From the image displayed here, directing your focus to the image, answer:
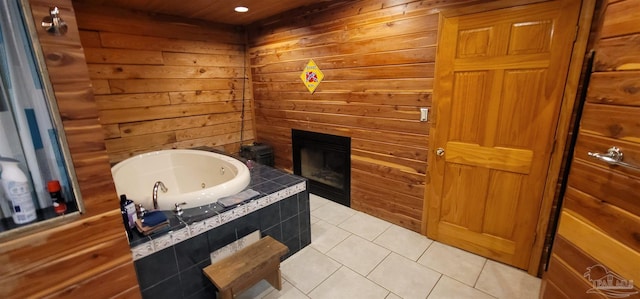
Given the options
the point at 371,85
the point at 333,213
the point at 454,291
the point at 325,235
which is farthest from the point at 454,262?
the point at 371,85

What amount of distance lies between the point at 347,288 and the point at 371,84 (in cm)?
182

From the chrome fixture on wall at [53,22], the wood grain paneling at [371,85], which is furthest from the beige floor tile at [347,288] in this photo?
the chrome fixture on wall at [53,22]

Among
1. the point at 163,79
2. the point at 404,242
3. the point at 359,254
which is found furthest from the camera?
the point at 163,79

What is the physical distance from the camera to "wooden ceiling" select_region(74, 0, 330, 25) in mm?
2748

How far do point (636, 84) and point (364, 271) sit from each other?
1.83m

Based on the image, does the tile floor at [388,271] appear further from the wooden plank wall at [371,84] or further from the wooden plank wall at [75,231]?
the wooden plank wall at [75,231]

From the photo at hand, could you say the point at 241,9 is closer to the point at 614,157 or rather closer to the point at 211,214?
the point at 211,214

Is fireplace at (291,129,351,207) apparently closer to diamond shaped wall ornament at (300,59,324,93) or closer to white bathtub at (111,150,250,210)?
diamond shaped wall ornament at (300,59,324,93)

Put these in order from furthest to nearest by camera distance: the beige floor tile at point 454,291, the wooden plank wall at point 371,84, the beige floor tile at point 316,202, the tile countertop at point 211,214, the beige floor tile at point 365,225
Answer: the beige floor tile at point 316,202 < the beige floor tile at point 365,225 < the wooden plank wall at point 371,84 < the beige floor tile at point 454,291 < the tile countertop at point 211,214

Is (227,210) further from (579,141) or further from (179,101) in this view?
(179,101)

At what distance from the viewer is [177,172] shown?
3.28m

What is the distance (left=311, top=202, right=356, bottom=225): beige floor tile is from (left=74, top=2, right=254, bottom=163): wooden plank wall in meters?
1.79

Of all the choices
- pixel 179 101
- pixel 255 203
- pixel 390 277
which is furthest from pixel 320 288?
pixel 179 101

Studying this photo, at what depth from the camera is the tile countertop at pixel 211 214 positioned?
4.93 feet
